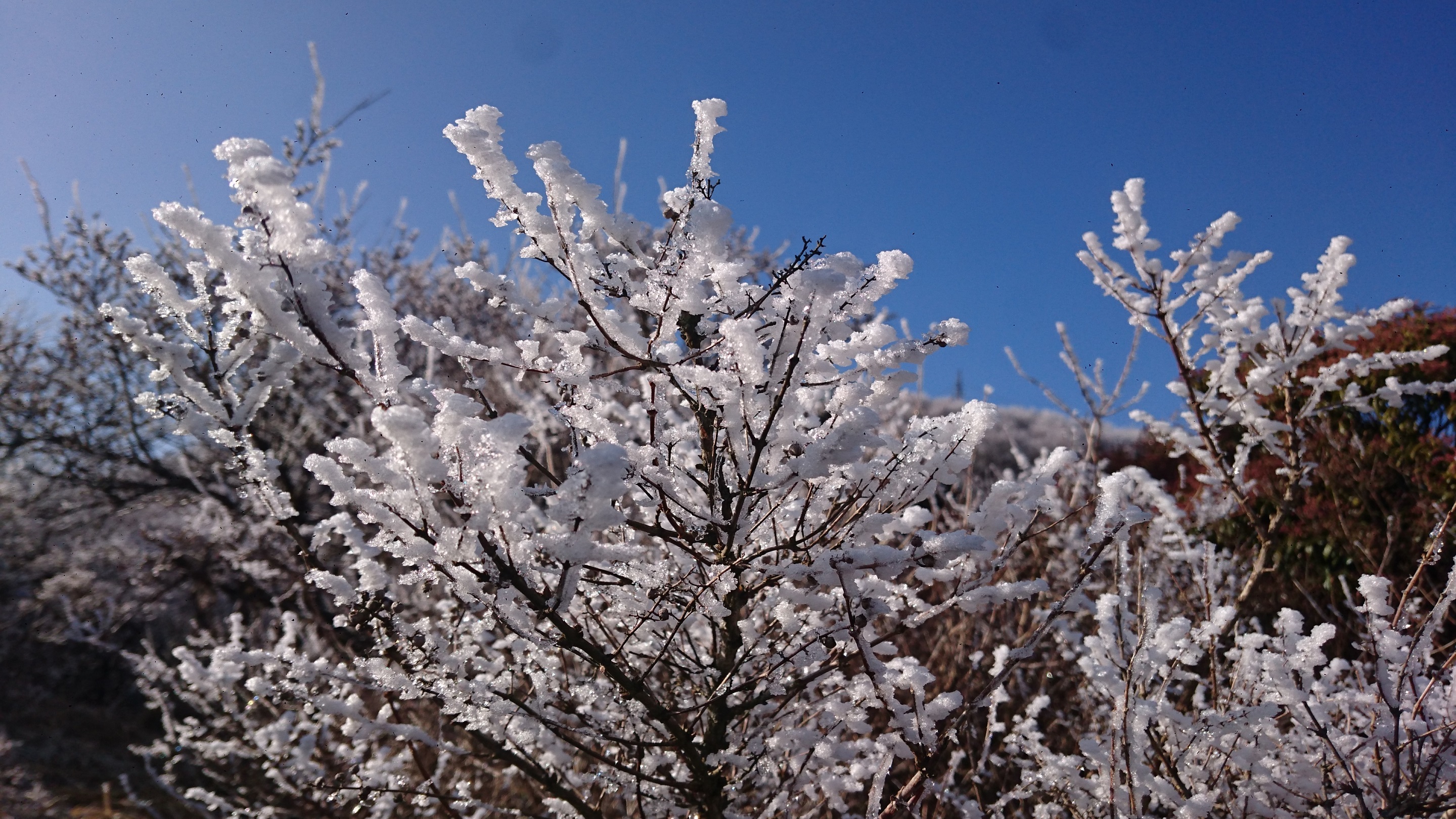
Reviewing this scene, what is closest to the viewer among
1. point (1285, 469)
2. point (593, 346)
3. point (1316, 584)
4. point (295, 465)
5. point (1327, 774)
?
point (593, 346)

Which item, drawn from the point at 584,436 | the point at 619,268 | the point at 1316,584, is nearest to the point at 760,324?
the point at 619,268

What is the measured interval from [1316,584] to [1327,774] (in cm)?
441

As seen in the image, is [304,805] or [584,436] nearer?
[584,436]

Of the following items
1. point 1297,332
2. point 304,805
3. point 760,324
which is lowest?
point 304,805

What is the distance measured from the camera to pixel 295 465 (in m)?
7.71

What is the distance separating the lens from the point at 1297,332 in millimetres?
2744

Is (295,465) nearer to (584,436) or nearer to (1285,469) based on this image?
(584,436)

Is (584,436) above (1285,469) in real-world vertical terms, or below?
below

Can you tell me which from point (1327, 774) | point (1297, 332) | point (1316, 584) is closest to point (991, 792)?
point (1327, 774)

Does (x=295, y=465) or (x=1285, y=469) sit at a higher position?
(x=295, y=465)

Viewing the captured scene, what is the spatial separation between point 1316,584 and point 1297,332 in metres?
3.78

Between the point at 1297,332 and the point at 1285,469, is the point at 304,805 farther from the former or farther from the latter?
the point at 1297,332

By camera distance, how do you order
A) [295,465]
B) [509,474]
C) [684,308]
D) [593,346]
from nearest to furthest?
1. [509,474]
2. [684,308]
3. [593,346]
4. [295,465]

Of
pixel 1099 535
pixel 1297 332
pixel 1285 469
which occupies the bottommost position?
pixel 1099 535
